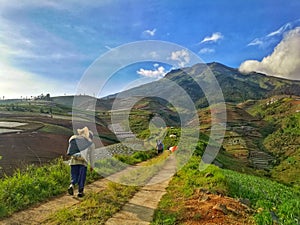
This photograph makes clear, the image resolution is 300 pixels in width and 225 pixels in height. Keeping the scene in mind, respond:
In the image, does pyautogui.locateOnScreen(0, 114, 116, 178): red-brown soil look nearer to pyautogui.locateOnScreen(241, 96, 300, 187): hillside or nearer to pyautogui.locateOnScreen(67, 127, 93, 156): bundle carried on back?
pyautogui.locateOnScreen(67, 127, 93, 156): bundle carried on back

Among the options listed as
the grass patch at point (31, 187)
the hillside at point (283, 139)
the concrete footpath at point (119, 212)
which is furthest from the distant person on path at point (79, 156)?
the hillside at point (283, 139)

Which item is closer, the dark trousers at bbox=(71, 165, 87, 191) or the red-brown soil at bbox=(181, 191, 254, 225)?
the red-brown soil at bbox=(181, 191, 254, 225)

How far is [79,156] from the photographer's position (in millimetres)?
9109

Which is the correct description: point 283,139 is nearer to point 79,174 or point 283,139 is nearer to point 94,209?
point 79,174

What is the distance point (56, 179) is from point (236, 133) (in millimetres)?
124275

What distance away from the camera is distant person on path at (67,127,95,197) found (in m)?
9.10

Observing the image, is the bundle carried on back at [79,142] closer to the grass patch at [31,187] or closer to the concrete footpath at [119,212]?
the concrete footpath at [119,212]

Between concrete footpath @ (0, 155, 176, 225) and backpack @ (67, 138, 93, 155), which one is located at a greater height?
backpack @ (67, 138, 93, 155)

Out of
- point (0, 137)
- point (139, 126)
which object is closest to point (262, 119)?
point (139, 126)

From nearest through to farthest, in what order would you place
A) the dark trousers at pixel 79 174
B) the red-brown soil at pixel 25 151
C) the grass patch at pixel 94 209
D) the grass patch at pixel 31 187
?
1. the grass patch at pixel 94 209
2. the grass patch at pixel 31 187
3. the dark trousers at pixel 79 174
4. the red-brown soil at pixel 25 151

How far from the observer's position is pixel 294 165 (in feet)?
254

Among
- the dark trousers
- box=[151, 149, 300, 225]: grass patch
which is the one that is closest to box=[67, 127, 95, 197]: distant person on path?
the dark trousers

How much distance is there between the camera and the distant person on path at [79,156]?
910 centimetres

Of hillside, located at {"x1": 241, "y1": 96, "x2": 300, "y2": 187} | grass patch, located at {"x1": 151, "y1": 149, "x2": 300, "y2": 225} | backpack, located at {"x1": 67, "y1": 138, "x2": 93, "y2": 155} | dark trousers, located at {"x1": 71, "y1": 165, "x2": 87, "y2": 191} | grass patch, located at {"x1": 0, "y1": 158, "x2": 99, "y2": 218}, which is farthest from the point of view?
hillside, located at {"x1": 241, "y1": 96, "x2": 300, "y2": 187}
